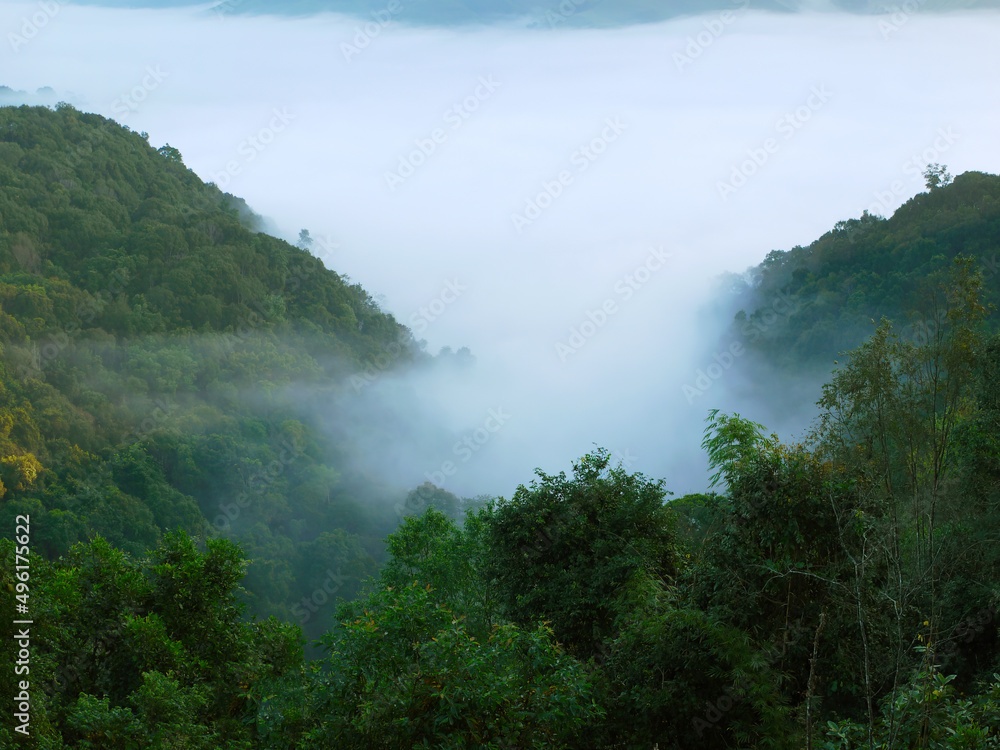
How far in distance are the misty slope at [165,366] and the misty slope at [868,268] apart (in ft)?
86.0

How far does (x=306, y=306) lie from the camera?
229ft

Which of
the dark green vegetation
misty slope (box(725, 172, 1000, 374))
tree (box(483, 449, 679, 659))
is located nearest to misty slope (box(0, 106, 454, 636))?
misty slope (box(725, 172, 1000, 374))

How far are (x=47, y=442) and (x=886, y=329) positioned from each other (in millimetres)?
41778

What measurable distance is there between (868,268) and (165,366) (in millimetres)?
47193

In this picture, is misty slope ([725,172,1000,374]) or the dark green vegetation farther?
misty slope ([725,172,1000,374])

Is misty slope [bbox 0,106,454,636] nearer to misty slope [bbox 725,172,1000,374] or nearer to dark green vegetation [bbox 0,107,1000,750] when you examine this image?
misty slope [bbox 725,172,1000,374]

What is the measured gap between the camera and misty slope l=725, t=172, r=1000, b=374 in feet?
138

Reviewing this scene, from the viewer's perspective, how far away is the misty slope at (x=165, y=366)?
39.8m

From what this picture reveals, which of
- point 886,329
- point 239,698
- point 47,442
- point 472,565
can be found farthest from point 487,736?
point 47,442

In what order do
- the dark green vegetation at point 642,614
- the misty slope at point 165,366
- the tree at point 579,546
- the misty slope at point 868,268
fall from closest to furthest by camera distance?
the dark green vegetation at point 642,614
the tree at point 579,546
the misty slope at point 165,366
the misty slope at point 868,268

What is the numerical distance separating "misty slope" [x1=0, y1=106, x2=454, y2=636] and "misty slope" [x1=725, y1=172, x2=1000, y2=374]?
26226 millimetres

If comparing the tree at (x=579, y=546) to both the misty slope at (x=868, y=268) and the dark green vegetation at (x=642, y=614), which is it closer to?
the dark green vegetation at (x=642, y=614)

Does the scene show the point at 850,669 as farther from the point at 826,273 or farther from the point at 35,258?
the point at 35,258

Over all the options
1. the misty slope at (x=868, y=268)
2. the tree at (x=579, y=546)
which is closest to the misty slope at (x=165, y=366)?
the misty slope at (x=868, y=268)
